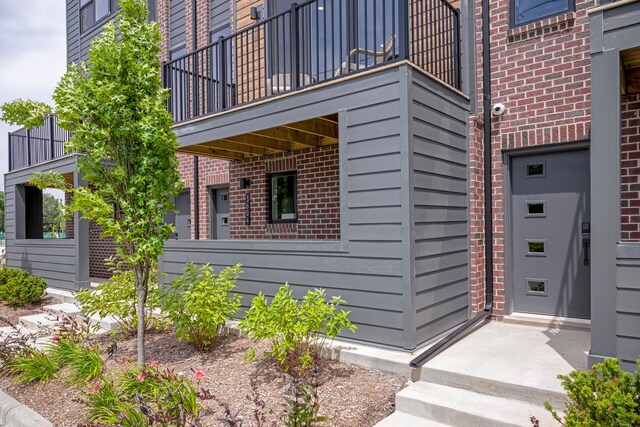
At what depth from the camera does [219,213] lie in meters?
8.70

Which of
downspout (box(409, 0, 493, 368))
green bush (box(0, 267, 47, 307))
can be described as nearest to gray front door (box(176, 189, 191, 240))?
green bush (box(0, 267, 47, 307))

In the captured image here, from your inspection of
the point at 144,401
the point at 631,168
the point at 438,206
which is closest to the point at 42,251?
the point at 144,401

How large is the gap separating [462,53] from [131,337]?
5.67m

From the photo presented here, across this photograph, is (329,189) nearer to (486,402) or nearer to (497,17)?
(497,17)

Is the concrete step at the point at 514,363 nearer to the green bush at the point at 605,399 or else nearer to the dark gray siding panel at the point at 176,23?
the green bush at the point at 605,399

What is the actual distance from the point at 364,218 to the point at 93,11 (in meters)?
12.1

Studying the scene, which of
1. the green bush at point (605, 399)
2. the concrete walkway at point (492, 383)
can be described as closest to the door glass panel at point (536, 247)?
the concrete walkway at point (492, 383)

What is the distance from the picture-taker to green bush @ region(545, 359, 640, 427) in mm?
2254

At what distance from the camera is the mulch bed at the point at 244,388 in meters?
3.33

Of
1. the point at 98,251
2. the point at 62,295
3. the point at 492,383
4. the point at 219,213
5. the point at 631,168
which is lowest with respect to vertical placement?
the point at 62,295

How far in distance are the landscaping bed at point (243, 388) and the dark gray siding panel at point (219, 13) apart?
667 centimetres

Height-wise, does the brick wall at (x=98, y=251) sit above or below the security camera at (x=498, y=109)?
below

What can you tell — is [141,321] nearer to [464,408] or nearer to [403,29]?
[464,408]

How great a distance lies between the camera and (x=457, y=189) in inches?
198
